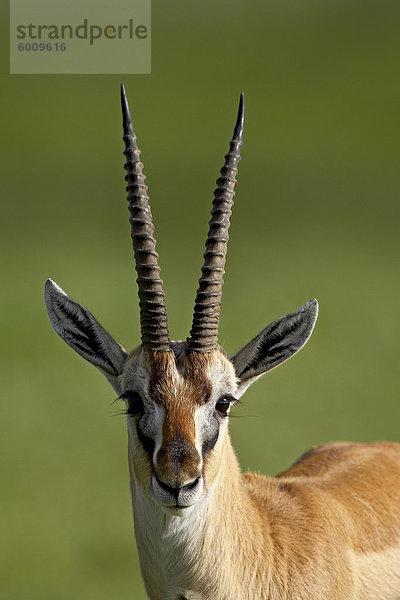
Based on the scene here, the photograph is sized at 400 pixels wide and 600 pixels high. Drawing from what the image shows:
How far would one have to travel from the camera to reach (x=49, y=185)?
106 feet

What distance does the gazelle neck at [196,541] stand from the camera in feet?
18.3

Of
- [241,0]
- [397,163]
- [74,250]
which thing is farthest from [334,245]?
[241,0]

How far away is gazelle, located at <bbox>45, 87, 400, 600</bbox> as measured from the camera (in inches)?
212

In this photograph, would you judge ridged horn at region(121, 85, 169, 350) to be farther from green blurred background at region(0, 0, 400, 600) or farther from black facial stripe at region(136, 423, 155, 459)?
green blurred background at region(0, 0, 400, 600)

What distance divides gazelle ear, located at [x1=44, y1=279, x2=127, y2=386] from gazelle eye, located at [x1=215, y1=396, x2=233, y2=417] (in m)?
0.67

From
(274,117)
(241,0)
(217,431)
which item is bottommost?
(217,431)

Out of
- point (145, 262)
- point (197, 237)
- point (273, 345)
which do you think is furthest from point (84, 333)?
point (197, 237)

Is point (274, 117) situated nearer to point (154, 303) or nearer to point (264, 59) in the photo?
point (264, 59)

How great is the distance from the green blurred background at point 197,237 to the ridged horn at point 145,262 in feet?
22.7

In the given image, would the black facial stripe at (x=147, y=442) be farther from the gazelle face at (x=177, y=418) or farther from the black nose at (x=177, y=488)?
the black nose at (x=177, y=488)

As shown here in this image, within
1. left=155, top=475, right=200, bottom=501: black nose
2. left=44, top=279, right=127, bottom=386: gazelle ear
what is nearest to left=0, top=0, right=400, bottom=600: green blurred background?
left=44, top=279, right=127, bottom=386: gazelle ear

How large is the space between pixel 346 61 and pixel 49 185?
736 inches

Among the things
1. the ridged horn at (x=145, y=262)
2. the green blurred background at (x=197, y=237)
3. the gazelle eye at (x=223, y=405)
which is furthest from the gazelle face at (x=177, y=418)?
the green blurred background at (x=197, y=237)

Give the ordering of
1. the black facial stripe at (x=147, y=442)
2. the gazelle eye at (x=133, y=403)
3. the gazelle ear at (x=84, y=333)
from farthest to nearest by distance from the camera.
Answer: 1. the gazelle ear at (x=84, y=333)
2. the gazelle eye at (x=133, y=403)
3. the black facial stripe at (x=147, y=442)
